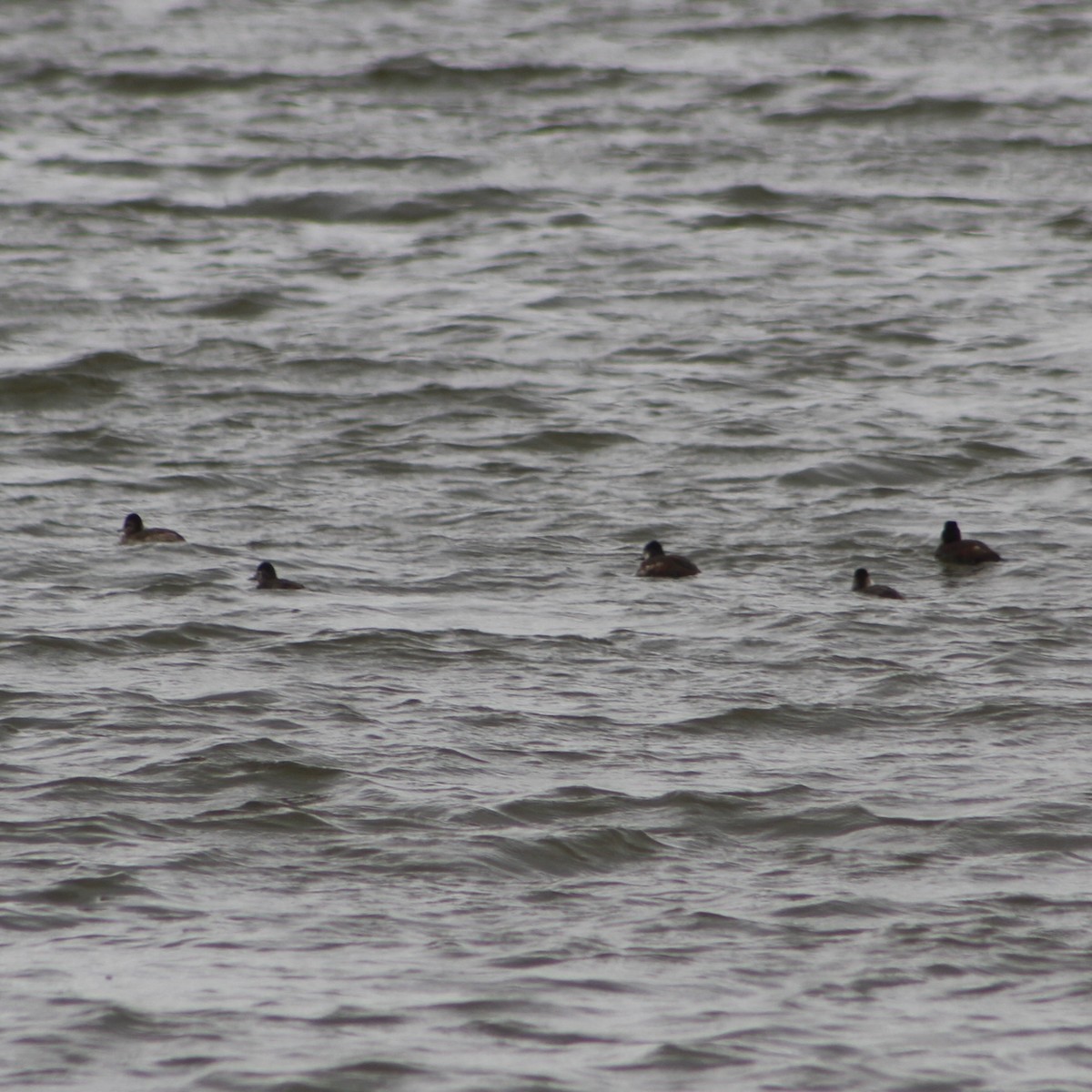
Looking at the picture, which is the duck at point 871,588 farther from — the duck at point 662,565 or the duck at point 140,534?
the duck at point 140,534

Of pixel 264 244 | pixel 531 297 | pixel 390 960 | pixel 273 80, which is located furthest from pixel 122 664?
pixel 273 80

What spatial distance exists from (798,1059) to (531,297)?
15530 millimetres

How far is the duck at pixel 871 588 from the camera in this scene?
41.6ft

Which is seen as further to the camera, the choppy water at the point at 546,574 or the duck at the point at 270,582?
the duck at the point at 270,582

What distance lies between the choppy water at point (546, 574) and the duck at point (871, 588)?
190 millimetres

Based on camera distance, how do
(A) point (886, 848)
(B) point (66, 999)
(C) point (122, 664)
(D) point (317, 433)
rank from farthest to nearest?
(D) point (317, 433) → (C) point (122, 664) → (A) point (886, 848) → (B) point (66, 999)

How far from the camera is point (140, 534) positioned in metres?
13.8

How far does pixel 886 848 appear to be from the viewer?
8.67 metres

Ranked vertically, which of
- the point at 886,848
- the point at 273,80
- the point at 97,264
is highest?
the point at 273,80

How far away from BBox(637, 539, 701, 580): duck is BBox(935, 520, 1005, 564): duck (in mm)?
1567

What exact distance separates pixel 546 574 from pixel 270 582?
5.82 feet

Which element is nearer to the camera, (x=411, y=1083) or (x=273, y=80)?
(x=411, y=1083)

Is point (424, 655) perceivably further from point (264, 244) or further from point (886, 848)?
point (264, 244)

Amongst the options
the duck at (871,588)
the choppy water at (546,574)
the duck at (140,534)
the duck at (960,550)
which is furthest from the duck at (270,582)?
the duck at (960,550)
